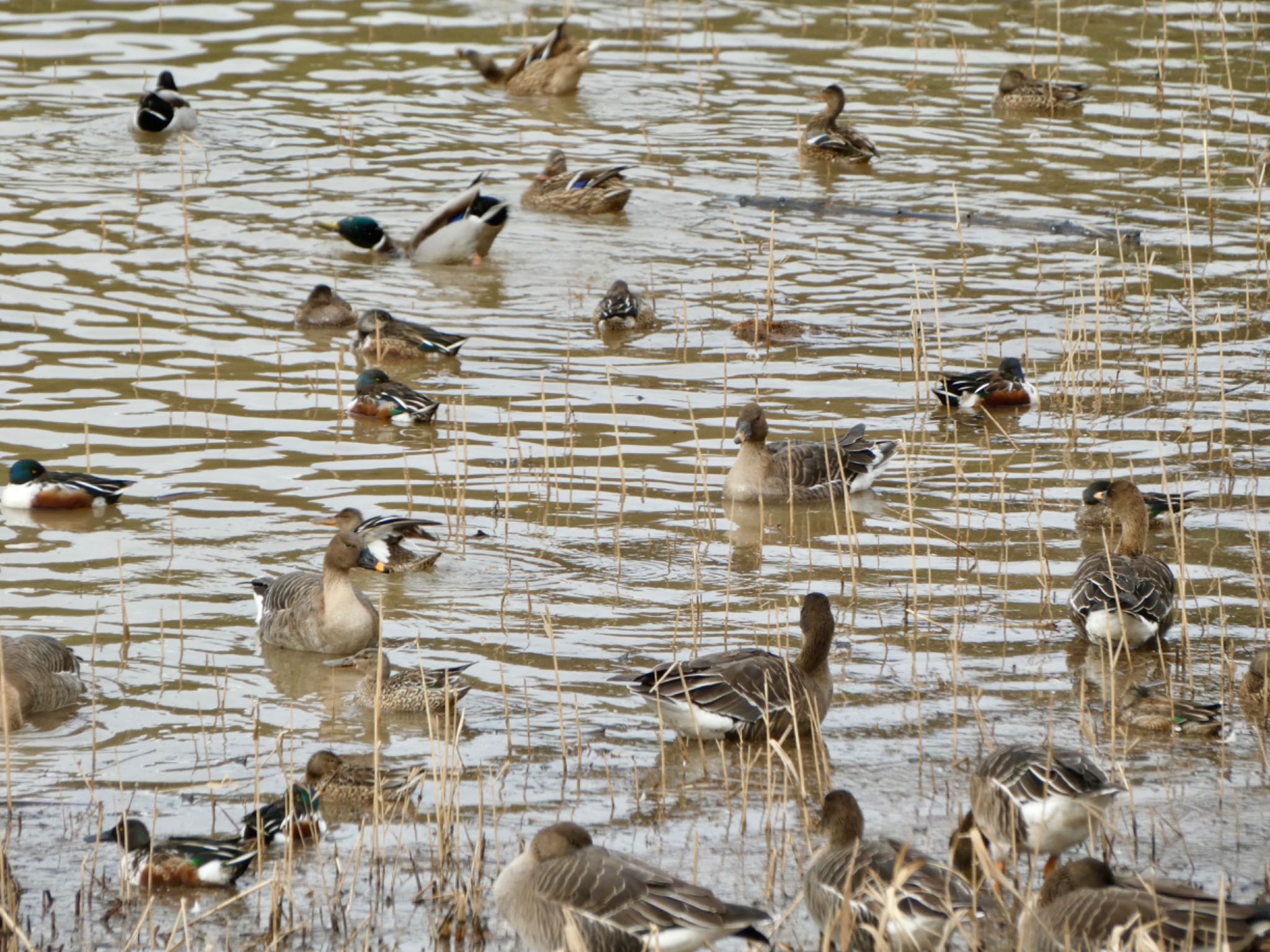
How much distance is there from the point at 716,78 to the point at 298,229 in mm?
8017

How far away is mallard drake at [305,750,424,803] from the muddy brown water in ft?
0.53

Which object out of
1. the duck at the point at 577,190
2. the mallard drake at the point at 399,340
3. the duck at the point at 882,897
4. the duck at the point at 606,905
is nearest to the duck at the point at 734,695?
the duck at the point at 882,897

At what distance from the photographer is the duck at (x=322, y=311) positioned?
16.0m

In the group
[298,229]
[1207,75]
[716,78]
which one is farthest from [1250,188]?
[298,229]

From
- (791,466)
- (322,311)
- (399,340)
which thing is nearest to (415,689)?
(791,466)

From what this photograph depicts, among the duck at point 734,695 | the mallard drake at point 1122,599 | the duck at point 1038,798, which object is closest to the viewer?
the duck at point 1038,798

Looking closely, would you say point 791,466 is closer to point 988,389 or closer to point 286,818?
point 988,389

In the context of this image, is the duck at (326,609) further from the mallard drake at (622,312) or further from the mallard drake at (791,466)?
the mallard drake at (622,312)

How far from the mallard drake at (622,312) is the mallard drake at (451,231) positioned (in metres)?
2.64

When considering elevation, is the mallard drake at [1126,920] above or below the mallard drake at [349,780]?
below

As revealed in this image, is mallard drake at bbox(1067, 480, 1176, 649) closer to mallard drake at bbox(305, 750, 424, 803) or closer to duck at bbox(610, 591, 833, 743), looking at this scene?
duck at bbox(610, 591, 833, 743)

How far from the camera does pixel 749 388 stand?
1464cm

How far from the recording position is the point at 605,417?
45.6 ft

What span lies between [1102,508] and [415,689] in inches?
189
